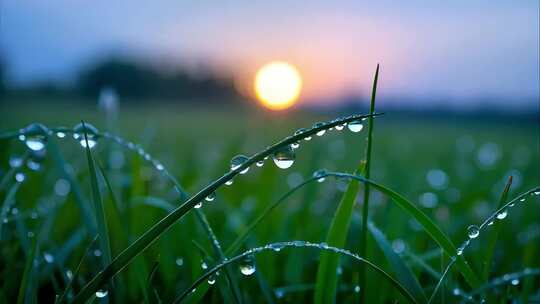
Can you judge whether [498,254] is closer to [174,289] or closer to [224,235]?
[224,235]

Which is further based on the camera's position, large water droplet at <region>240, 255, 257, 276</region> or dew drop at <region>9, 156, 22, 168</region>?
dew drop at <region>9, 156, 22, 168</region>

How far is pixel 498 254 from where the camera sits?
1250 mm

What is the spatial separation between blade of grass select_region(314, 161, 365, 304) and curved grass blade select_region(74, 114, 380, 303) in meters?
0.17

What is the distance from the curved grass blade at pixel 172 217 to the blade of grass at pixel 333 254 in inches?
6.7

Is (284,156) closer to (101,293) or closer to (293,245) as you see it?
(293,245)

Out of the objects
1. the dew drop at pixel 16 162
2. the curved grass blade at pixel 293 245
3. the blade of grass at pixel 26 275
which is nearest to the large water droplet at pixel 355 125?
the curved grass blade at pixel 293 245

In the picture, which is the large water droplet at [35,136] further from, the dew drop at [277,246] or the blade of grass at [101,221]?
the dew drop at [277,246]

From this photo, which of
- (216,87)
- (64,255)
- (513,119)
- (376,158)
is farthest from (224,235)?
(216,87)

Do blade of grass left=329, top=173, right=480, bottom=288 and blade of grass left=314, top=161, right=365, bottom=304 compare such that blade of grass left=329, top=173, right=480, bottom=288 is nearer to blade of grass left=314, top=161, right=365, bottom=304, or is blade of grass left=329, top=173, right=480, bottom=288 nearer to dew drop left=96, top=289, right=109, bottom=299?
blade of grass left=314, top=161, right=365, bottom=304

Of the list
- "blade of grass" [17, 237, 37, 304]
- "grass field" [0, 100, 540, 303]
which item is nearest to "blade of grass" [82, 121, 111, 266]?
"grass field" [0, 100, 540, 303]

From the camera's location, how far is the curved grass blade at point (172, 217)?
0.49 metres

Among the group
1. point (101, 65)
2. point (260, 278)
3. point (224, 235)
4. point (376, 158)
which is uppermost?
point (101, 65)

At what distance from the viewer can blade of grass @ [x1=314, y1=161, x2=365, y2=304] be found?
26.2 inches

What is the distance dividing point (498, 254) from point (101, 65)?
21.8 m
